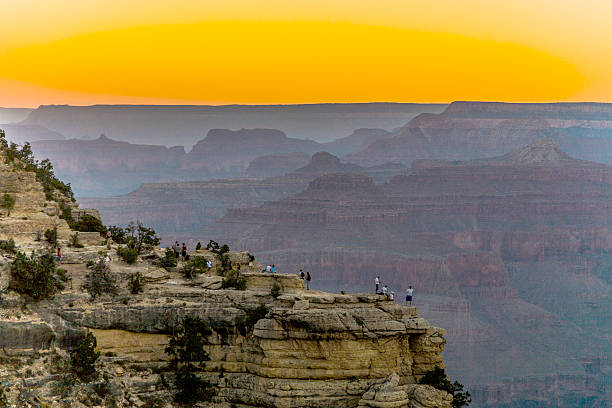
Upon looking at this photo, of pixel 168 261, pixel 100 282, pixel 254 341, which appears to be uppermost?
pixel 168 261

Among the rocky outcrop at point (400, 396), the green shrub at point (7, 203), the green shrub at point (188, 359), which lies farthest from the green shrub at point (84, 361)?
the green shrub at point (7, 203)

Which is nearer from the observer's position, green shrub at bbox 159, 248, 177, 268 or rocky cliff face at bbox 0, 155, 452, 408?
rocky cliff face at bbox 0, 155, 452, 408

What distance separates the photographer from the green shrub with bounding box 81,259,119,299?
39.6 meters

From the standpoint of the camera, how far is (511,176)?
162250 mm

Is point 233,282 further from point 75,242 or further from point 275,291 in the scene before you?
point 75,242

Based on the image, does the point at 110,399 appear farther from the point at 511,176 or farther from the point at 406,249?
the point at 511,176

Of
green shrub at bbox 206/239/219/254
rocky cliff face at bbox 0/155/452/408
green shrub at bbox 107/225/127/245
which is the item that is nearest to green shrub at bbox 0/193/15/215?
green shrub at bbox 107/225/127/245

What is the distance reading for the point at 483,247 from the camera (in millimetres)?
149000

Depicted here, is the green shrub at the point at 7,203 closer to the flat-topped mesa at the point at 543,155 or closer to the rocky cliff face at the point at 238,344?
the rocky cliff face at the point at 238,344

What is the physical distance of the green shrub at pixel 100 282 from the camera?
130 feet

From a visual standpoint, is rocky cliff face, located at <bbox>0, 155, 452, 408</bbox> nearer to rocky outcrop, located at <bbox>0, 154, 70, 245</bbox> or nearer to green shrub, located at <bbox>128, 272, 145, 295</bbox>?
green shrub, located at <bbox>128, 272, 145, 295</bbox>

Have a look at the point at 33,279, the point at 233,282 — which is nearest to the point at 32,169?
the point at 33,279

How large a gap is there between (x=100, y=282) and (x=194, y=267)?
5264mm

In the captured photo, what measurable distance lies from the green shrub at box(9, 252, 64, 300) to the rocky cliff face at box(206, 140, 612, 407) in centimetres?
6124
